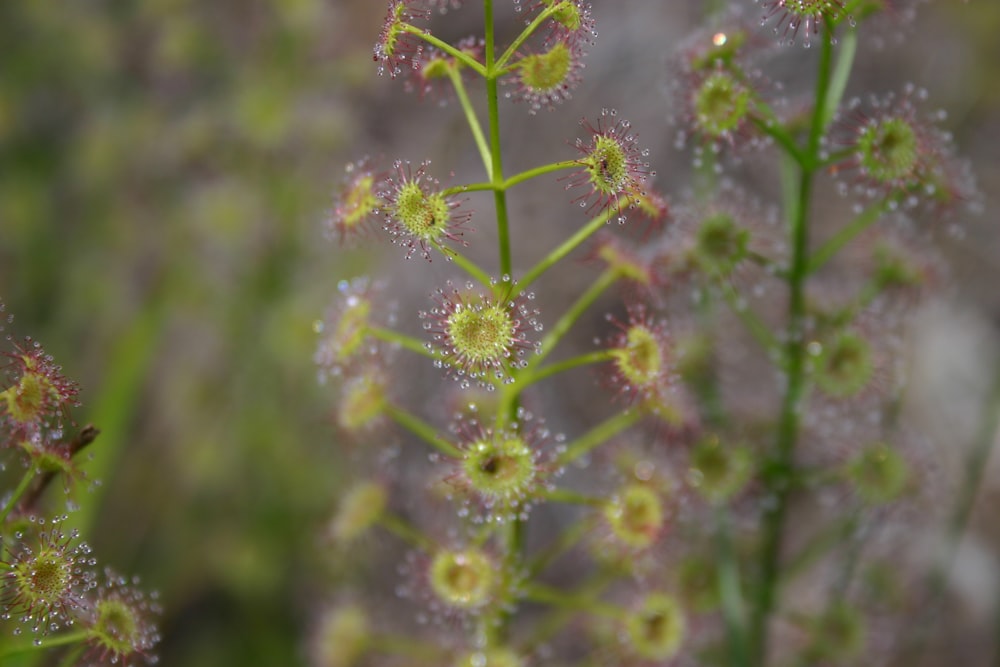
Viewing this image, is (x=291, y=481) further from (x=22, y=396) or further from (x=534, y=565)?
→ (x=22, y=396)

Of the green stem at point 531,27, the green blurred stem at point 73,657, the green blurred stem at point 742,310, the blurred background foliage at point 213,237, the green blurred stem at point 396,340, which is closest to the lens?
the green stem at point 531,27

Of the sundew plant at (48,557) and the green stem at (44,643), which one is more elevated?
the sundew plant at (48,557)

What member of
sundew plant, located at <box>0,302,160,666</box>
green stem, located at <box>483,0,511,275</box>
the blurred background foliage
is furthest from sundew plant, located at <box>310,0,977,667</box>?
the blurred background foliage

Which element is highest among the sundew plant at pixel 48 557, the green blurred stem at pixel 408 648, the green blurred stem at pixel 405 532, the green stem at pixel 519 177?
the green stem at pixel 519 177

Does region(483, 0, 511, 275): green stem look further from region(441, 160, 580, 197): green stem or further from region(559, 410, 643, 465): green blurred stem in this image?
region(559, 410, 643, 465): green blurred stem

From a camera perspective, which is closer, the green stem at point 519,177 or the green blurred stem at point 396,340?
the green stem at point 519,177

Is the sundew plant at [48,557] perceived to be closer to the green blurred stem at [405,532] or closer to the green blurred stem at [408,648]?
the green blurred stem at [405,532]

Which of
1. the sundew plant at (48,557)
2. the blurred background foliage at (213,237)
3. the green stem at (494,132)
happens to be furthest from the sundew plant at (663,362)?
the blurred background foliage at (213,237)

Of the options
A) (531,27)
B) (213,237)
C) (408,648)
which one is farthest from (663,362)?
(213,237)
